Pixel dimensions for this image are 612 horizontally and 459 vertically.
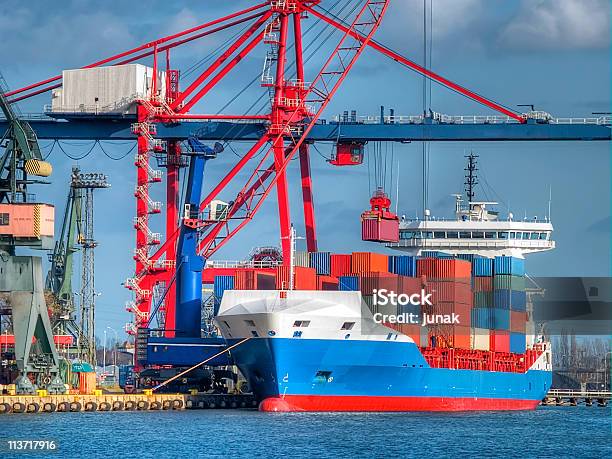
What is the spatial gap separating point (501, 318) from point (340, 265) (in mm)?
8632

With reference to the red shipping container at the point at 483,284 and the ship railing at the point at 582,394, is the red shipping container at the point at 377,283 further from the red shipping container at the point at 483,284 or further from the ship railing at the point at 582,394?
the ship railing at the point at 582,394

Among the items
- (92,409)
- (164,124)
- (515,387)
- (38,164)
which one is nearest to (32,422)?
(92,409)

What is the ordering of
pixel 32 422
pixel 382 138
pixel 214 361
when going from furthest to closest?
pixel 382 138 < pixel 214 361 < pixel 32 422

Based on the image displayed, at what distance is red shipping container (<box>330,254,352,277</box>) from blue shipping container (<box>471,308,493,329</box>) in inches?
244

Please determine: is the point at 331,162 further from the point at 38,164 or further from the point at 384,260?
the point at 38,164

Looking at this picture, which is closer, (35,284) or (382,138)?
(35,284)

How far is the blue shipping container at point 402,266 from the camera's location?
64375 mm

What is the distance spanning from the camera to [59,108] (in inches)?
2884

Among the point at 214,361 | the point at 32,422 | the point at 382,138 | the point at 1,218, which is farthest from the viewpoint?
the point at 382,138

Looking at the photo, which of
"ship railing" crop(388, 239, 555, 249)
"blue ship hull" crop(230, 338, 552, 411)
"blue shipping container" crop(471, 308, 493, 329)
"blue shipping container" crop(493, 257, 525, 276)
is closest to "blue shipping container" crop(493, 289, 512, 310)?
"blue shipping container" crop(471, 308, 493, 329)

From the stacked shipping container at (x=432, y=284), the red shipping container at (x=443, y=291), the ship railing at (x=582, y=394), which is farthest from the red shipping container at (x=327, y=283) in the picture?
the ship railing at (x=582, y=394)

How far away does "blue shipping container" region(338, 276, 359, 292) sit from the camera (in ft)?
206

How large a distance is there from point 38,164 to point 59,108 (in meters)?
12.5

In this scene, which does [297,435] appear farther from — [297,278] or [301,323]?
[297,278]
